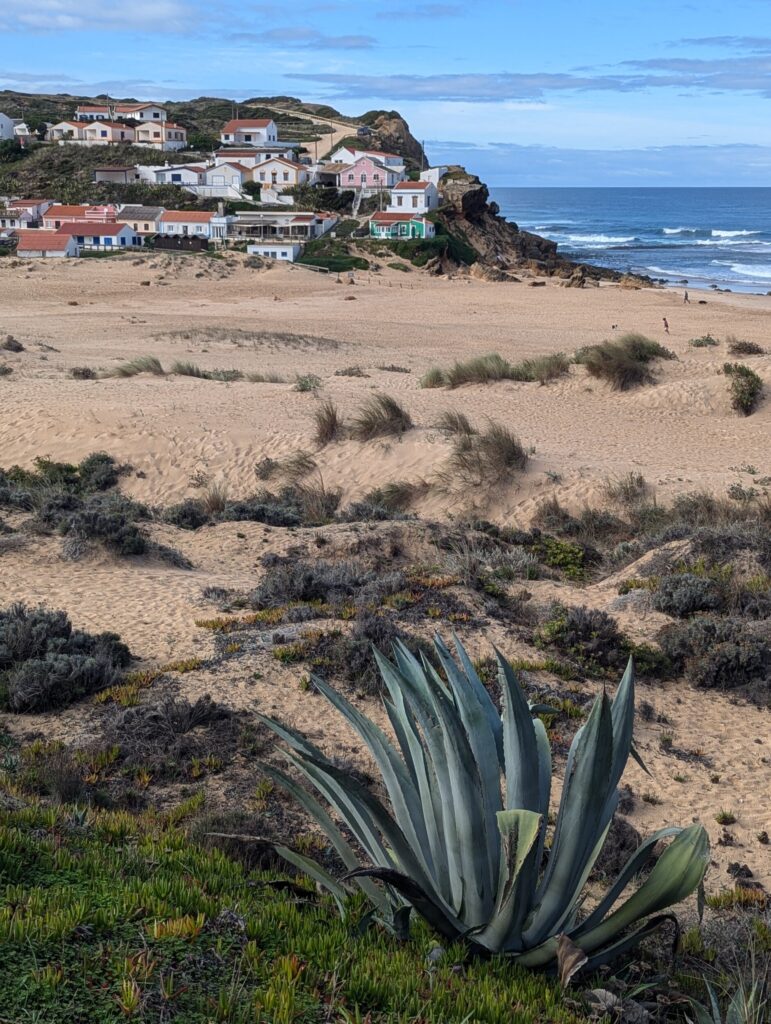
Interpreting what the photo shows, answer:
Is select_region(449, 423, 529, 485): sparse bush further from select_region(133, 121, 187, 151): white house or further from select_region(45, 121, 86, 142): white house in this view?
select_region(45, 121, 86, 142): white house

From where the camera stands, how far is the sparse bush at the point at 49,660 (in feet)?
22.4

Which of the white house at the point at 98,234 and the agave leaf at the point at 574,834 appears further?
the white house at the point at 98,234

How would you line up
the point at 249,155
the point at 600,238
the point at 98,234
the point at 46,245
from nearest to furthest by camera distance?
1. the point at 46,245
2. the point at 98,234
3. the point at 249,155
4. the point at 600,238

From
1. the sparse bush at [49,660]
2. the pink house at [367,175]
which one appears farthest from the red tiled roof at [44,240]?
the sparse bush at [49,660]

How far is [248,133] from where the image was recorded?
99250mm

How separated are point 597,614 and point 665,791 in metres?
2.31

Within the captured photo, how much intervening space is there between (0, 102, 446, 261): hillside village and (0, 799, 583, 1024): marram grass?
59350 mm

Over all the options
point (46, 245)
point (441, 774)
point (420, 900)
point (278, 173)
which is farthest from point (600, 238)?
point (420, 900)

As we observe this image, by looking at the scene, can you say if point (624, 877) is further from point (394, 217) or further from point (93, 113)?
point (93, 113)

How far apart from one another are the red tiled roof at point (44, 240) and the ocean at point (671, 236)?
1470 inches

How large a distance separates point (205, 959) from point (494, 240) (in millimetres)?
71205

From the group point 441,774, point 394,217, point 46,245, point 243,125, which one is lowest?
point 441,774

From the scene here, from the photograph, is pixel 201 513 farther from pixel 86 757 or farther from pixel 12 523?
pixel 86 757

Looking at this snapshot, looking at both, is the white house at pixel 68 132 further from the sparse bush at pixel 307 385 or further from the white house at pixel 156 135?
the sparse bush at pixel 307 385
